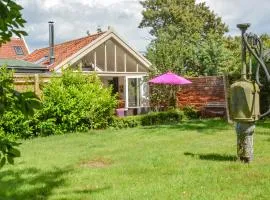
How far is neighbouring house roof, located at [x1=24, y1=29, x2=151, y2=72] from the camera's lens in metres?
24.8

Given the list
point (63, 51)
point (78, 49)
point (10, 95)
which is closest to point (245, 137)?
point (10, 95)

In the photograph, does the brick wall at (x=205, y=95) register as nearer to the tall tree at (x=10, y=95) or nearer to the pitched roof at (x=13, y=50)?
the pitched roof at (x=13, y=50)

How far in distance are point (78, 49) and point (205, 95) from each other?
7.77m

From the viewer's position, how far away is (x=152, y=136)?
14.6 metres

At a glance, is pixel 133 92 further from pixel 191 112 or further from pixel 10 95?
pixel 10 95

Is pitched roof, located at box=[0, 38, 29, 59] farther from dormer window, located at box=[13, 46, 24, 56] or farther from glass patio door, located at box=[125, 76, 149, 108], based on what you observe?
glass patio door, located at box=[125, 76, 149, 108]

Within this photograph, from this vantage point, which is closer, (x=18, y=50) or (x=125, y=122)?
(x=125, y=122)

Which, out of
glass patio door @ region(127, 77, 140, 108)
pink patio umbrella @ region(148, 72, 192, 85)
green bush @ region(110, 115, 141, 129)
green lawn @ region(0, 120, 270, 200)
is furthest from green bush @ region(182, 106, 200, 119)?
green lawn @ region(0, 120, 270, 200)

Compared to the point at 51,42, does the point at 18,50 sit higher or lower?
higher

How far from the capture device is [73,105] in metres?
16.2

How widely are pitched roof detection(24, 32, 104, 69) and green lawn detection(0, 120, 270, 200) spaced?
483 inches

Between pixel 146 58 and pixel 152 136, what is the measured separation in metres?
14.1

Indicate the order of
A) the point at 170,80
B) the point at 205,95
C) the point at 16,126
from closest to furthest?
the point at 16,126, the point at 170,80, the point at 205,95

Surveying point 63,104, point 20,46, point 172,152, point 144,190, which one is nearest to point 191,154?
point 172,152
